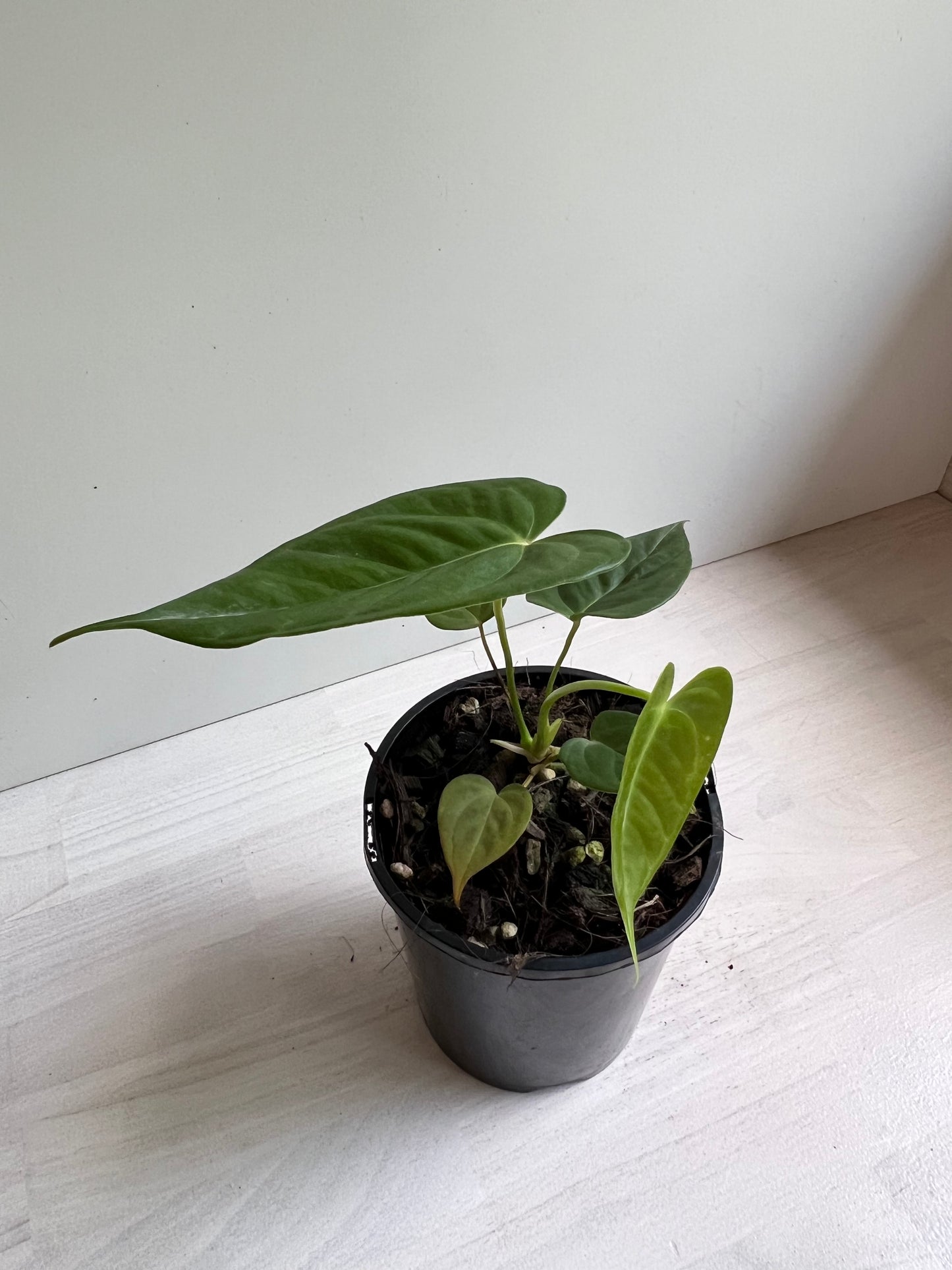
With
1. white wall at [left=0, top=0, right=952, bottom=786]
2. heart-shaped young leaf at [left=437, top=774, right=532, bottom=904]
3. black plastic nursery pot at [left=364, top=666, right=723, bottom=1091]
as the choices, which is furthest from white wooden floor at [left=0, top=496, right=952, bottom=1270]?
heart-shaped young leaf at [left=437, top=774, right=532, bottom=904]

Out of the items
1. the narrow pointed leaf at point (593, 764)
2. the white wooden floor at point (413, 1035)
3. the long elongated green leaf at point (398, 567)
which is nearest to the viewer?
the long elongated green leaf at point (398, 567)

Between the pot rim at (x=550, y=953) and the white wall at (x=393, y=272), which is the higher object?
the white wall at (x=393, y=272)

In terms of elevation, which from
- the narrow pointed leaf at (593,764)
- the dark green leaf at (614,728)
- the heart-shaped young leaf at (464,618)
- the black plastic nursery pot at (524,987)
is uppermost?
the heart-shaped young leaf at (464,618)

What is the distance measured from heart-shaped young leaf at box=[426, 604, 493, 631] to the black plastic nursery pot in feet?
0.32

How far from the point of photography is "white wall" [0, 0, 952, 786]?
2.53ft

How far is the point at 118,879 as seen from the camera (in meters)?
1.00

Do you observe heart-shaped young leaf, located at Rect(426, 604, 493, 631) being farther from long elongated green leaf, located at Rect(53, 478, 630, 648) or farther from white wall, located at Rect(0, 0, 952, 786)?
white wall, located at Rect(0, 0, 952, 786)

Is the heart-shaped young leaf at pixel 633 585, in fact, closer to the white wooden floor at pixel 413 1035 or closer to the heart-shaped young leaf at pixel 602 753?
the heart-shaped young leaf at pixel 602 753

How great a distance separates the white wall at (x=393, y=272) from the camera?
0.77 m

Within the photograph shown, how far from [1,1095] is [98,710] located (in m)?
0.41

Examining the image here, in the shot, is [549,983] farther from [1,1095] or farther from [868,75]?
[868,75]

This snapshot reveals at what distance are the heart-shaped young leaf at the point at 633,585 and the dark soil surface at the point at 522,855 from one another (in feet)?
0.41

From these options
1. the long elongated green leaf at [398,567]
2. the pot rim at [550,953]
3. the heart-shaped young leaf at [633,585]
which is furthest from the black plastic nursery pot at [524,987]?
the long elongated green leaf at [398,567]

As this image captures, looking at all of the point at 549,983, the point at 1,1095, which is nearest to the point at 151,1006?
the point at 1,1095
